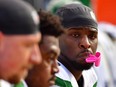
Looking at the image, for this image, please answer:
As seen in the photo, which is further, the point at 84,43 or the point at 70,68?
the point at 70,68

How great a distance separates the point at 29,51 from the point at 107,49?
280 inches

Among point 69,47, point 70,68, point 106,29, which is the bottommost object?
point 106,29

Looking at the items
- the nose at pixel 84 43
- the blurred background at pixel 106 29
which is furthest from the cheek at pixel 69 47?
the blurred background at pixel 106 29

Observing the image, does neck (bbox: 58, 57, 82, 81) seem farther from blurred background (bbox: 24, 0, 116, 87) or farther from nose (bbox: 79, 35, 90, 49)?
blurred background (bbox: 24, 0, 116, 87)

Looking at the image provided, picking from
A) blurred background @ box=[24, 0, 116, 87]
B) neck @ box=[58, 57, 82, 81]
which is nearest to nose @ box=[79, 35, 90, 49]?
neck @ box=[58, 57, 82, 81]

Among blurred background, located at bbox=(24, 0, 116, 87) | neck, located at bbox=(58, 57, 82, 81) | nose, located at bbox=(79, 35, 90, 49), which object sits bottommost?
blurred background, located at bbox=(24, 0, 116, 87)

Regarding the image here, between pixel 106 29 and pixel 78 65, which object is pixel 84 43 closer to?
pixel 78 65

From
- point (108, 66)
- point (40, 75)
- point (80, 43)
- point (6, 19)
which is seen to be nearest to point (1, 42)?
point (6, 19)

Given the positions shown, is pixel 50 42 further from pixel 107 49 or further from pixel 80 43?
pixel 107 49

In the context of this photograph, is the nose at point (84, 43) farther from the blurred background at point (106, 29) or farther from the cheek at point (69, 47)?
the blurred background at point (106, 29)

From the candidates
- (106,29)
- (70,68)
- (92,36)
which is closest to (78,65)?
(70,68)

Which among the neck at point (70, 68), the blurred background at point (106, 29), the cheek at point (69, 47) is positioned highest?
the cheek at point (69, 47)

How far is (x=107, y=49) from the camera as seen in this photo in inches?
405

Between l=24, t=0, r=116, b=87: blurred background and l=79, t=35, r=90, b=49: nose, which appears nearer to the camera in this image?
l=79, t=35, r=90, b=49: nose
